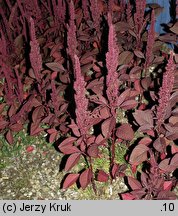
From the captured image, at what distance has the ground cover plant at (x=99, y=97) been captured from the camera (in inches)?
65.4

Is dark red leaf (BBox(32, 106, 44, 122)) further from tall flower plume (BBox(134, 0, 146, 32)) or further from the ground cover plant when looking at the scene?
tall flower plume (BBox(134, 0, 146, 32))

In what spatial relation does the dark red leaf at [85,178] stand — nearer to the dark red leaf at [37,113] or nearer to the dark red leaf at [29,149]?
the dark red leaf at [37,113]

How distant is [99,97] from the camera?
5.82 feet

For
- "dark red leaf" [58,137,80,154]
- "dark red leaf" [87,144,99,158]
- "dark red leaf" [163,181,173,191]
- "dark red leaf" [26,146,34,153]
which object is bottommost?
"dark red leaf" [26,146,34,153]

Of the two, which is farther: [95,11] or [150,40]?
[95,11]

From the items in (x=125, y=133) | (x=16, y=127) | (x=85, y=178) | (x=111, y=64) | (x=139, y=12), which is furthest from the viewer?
(x=16, y=127)

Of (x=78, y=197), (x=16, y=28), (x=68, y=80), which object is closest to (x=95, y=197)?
(x=78, y=197)

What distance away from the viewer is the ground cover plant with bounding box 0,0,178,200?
5.45 feet

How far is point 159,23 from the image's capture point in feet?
10.2

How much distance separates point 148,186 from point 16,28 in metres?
1.91

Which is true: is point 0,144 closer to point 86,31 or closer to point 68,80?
point 68,80

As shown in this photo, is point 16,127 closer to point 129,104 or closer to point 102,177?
point 102,177

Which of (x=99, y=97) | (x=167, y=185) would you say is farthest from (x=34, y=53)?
(x=167, y=185)

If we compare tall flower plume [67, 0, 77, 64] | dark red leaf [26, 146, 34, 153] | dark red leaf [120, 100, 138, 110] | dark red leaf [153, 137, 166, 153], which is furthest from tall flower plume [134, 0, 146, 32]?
dark red leaf [26, 146, 34, 153]
